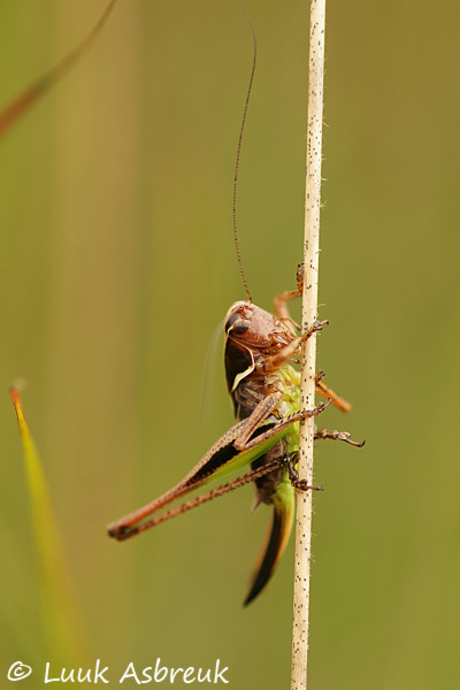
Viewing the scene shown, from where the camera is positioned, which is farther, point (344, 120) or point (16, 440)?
point (344, 120)

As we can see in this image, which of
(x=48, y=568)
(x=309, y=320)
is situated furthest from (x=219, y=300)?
(x=48, y=568)

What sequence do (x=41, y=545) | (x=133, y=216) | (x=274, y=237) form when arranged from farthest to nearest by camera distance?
(x=274, y=237), (x=133, y=216), (x=41, y=545)

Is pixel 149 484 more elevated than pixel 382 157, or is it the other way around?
pixel 382 157

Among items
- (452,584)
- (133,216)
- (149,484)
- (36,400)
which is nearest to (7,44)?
(133,216)

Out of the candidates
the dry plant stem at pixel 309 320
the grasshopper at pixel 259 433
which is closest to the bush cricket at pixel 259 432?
the grasshopper at pixel 259 433

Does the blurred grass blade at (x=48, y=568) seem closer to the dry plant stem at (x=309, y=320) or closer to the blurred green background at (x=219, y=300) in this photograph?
the dry plant stem at (x=309, y=320)

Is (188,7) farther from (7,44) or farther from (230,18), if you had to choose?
(7,44)
